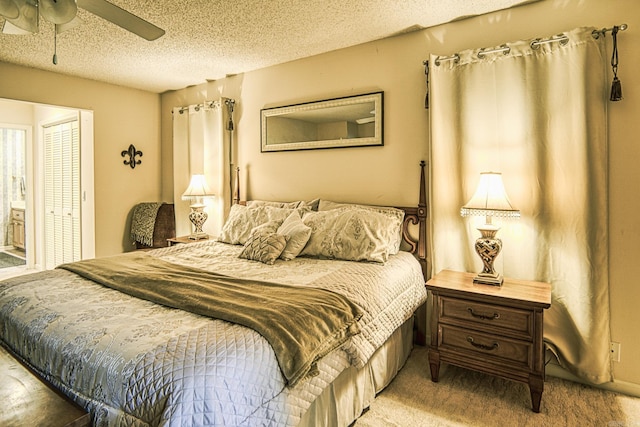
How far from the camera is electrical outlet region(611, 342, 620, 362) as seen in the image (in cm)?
222

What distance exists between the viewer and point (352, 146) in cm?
318

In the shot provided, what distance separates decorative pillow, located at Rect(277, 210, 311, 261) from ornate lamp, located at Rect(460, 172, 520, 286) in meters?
1.08

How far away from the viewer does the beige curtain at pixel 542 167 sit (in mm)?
2182

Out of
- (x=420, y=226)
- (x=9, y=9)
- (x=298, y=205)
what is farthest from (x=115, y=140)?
(x=420, y=226)

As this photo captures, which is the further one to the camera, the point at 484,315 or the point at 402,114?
the point at 402,114

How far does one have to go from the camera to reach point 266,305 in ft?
5.18


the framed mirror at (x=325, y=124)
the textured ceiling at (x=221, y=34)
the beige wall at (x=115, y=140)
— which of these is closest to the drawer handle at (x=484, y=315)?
the framed mirror at (x=325, y=124)

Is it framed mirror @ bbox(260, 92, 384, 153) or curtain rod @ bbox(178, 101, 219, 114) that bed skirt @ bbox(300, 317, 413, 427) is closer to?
framed mirror @ bbox(260, 92, 384, 153)

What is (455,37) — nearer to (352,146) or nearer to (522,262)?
(352,146)

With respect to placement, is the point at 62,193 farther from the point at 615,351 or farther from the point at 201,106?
the point at 615,351

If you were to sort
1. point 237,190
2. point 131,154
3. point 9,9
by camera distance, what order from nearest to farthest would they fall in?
point 9,9
point 237,190
point 131,154

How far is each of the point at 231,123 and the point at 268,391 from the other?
10.6 ft

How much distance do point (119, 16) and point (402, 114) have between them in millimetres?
1976

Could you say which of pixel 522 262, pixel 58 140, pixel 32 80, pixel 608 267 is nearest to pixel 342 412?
pixel 522 262
